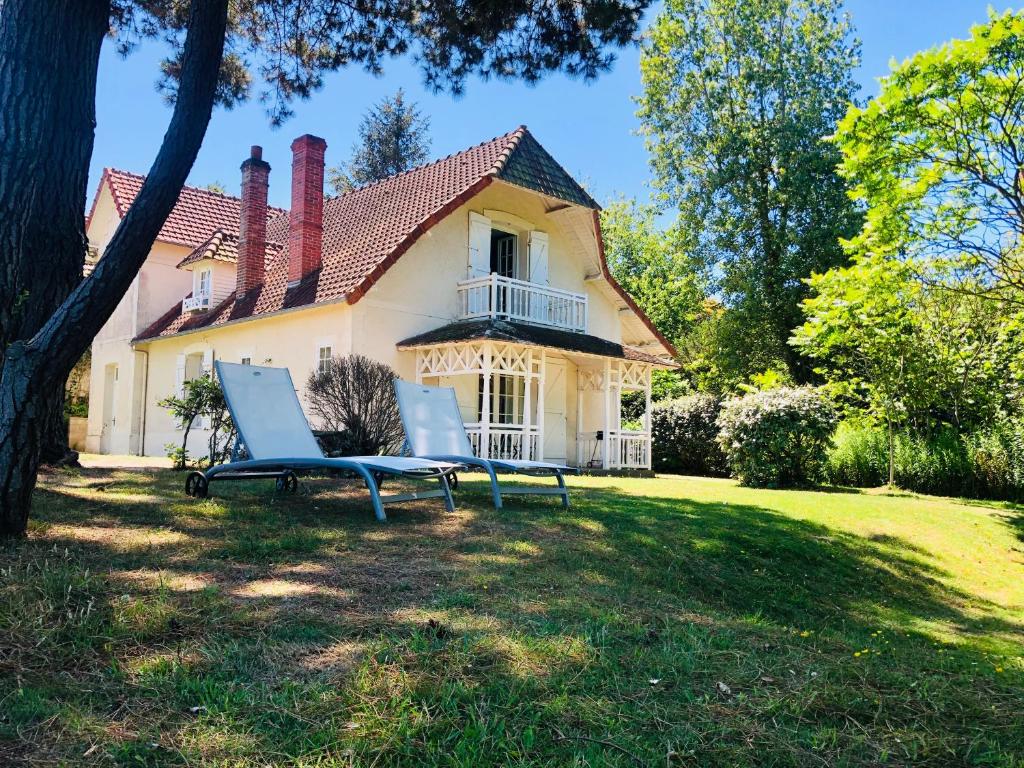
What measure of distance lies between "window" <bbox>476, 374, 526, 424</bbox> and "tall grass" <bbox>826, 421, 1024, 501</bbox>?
264 inches

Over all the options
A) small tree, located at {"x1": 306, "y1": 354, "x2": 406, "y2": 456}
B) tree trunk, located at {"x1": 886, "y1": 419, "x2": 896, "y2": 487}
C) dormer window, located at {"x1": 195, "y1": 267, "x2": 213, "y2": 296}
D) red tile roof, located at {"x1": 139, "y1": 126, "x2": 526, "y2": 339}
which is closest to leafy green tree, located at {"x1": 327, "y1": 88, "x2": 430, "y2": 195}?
red tile roof, located at {"x1": 139, "y1": 126, "x2": 526, "y2": 339}

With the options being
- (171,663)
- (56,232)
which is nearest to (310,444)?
(56,232)

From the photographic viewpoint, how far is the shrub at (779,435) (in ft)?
49.0

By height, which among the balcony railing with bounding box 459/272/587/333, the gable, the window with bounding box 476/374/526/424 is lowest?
the window with bounding box 476/374/526/424

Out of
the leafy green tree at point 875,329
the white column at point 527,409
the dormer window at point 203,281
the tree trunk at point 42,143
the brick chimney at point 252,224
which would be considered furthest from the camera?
the dormer window at point 203,281

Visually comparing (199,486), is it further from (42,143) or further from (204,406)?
(204,406)

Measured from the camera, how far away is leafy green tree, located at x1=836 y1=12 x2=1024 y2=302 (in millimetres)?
11500

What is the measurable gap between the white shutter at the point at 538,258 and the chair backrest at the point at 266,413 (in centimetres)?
1103

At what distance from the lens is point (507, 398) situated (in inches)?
710

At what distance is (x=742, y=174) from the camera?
26297 mm

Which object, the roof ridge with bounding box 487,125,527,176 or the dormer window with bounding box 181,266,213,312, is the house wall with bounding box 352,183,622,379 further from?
the dormer window with bounding box 181,266,213,312

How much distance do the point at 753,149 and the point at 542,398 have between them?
1493cm

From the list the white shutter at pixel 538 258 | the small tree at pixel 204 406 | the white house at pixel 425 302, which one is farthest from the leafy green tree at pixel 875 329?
the small tree at pixel 204 406

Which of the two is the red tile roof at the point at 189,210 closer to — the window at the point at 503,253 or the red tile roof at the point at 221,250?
the red tile roof at the point at 221,250
